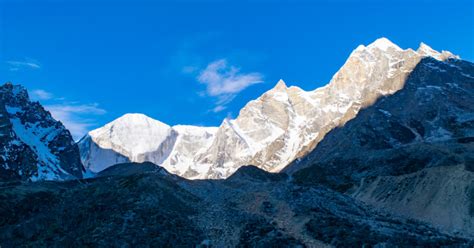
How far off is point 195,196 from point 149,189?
13.2 meters

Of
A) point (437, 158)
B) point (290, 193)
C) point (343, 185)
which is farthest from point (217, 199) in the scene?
point (437, 158)

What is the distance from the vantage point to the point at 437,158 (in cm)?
19525

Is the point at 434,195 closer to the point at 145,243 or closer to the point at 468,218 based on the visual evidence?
the point at 468,218

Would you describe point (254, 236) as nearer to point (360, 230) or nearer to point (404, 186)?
point (360, 230)

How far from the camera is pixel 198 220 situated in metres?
90.9

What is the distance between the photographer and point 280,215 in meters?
91.8

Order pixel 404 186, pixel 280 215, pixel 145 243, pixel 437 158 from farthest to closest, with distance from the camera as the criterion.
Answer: pixel 437 158, pixel 404 186, pixel 280 215, pixel 145 243

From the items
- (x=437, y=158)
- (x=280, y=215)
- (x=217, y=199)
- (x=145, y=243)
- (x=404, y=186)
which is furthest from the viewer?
(x=437, y=158)

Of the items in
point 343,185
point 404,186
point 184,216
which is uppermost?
point 343,185

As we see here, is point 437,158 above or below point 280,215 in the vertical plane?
above

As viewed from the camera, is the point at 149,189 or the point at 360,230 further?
the point at 149,189

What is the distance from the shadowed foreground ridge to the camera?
77375mm

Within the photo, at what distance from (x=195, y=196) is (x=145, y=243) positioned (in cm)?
3265

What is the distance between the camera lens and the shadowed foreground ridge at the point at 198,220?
77375 millimetres
